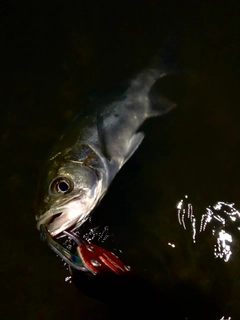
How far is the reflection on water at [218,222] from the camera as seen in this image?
3076 mm

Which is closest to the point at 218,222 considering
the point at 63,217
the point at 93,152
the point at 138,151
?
the point at 138,151

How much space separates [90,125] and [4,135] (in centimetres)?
120

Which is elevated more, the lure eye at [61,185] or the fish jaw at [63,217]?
the lure eye at [61,185]

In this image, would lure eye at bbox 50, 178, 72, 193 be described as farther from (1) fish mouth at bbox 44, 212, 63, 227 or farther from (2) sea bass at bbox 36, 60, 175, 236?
(1) fish mouth at bbox 44, 212, 63, 227

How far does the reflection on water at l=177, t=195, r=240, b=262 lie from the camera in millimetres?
3076

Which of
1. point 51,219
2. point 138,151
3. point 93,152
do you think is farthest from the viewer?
point 138,151

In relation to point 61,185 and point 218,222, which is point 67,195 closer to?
point 61,185

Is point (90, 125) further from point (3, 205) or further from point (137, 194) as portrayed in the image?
point (3, 205)

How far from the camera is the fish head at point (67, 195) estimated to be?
2.74m

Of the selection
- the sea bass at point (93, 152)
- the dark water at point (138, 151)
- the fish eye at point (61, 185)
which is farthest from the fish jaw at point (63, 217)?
the dark water at point (138, 151)

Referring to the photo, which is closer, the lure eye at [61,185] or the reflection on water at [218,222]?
the lure eye at [61,185]

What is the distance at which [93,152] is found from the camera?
307 cm

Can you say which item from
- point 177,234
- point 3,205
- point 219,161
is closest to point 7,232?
point 3,205

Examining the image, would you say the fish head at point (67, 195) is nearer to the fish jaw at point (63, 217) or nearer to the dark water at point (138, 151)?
the fish jaw at point (63, 217)
